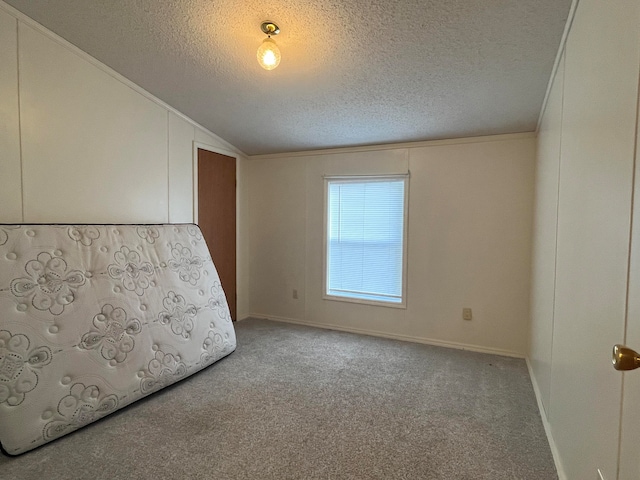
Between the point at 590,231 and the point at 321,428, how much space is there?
177cm

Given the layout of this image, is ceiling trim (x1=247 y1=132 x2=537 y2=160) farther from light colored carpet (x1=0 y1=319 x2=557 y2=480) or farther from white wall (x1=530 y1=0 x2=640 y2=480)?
light colored carpet (x1=0 y1=319 x2=557 y2=480)

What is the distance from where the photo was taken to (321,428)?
2.07 metres

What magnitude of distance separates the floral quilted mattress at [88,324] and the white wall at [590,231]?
2.53 m

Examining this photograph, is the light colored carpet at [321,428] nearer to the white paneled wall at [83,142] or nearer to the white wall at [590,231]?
the white wall at [590,231]

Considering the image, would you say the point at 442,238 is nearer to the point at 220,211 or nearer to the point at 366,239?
the point at 366,239

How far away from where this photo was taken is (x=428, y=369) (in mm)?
2949

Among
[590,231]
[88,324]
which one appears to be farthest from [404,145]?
[88,324]

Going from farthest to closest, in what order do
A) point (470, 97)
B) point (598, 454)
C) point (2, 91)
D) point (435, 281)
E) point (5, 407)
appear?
point (435, 281) < point (470, 97) < point (2, 91) < point (5, 407) < point (598, 454)

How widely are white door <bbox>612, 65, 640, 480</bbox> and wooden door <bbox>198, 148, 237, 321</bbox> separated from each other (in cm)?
361

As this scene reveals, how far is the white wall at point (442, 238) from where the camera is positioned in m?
3.25

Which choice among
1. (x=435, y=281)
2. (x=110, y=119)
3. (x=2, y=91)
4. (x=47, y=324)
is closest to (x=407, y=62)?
(x=435, y=281)

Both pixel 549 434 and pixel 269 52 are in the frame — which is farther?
pixel 269 52

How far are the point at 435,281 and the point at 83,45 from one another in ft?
12.2

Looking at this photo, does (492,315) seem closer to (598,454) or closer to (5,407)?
(598,454)
